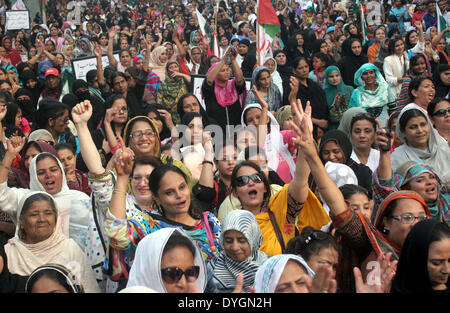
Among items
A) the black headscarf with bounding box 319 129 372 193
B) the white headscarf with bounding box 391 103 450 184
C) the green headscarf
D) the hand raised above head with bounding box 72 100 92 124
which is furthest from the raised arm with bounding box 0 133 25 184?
the green headscarf

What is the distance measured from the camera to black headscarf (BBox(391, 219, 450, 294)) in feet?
6.82

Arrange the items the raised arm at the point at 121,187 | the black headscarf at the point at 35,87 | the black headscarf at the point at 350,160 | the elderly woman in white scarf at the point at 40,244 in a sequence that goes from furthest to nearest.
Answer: the black headscarf at the point at 35,87 < the black headscarf at the point at 350,160 < the elderly woman in white scarf at the point at 40,244 < the raised arm at the point at 121,187

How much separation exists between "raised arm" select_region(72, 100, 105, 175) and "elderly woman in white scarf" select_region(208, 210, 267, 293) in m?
0.75

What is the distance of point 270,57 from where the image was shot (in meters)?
6.79

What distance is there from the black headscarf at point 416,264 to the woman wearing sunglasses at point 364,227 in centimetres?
24

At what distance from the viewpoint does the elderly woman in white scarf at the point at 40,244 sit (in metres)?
2.76

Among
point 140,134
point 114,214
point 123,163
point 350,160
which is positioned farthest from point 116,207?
point 350,160

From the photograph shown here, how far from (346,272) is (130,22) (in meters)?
14.1

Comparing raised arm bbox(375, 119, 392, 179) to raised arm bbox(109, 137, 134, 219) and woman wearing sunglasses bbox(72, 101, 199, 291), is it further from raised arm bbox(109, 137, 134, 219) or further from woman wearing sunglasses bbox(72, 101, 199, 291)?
raised arm bbox(109, 137, 134, 219)

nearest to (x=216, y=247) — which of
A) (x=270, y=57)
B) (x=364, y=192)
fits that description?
(x=364, y=192)

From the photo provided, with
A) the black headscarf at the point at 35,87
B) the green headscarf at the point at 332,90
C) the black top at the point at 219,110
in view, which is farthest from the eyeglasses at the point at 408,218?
the black headscarf at the point at 35,87

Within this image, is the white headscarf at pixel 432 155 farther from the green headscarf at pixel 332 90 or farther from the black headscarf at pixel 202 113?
the green headscarf at pixel 332 90

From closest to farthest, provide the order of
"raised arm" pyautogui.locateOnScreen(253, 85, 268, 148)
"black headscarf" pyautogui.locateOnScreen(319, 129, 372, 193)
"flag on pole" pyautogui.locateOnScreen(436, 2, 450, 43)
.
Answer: "black headscarf" pyautogui.locateOnScreen(319, 129, 372, 193) < "raised arm" pyautogui.locateOnScreen(253, 85, 268, 148) < "flag on pole" pyautogui.locateOnScreen(436, 2, 450, 43)
